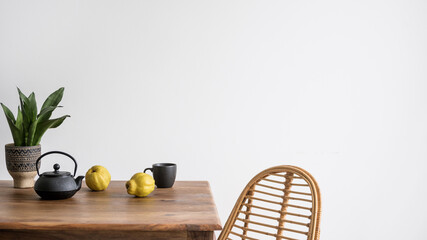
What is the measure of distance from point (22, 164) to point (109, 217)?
24.8 inches

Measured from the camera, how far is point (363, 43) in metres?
2.38

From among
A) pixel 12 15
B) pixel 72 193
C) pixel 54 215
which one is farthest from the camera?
pixel 12 15

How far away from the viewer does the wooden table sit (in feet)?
4.53

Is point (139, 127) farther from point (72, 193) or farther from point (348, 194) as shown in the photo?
point (348, 194)

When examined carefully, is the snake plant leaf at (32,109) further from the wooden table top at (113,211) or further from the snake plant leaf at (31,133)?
the wooden table top at (113,211)

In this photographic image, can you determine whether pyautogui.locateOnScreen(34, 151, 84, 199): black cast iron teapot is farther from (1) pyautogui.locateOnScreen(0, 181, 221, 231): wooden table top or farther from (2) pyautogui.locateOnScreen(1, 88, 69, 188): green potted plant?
(2) pyautogui.locateOnScreen(1, 88, 69, 188): green potted plant

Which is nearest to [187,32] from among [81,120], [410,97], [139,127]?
[139,127]

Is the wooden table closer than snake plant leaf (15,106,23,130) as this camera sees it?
Yes

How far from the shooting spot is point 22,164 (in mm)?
1875

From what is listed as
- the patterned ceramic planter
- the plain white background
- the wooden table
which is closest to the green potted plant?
the patterned ceramic planter

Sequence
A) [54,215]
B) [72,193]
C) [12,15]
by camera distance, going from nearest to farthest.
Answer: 1. [54,215]
2. [72,193]
3. [12,15]

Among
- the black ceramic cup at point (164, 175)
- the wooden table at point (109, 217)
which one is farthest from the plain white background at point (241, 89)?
the wooden table at point (109, 217)

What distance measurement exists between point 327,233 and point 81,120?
136cm

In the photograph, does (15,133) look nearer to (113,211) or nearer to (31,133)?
(31,133)
